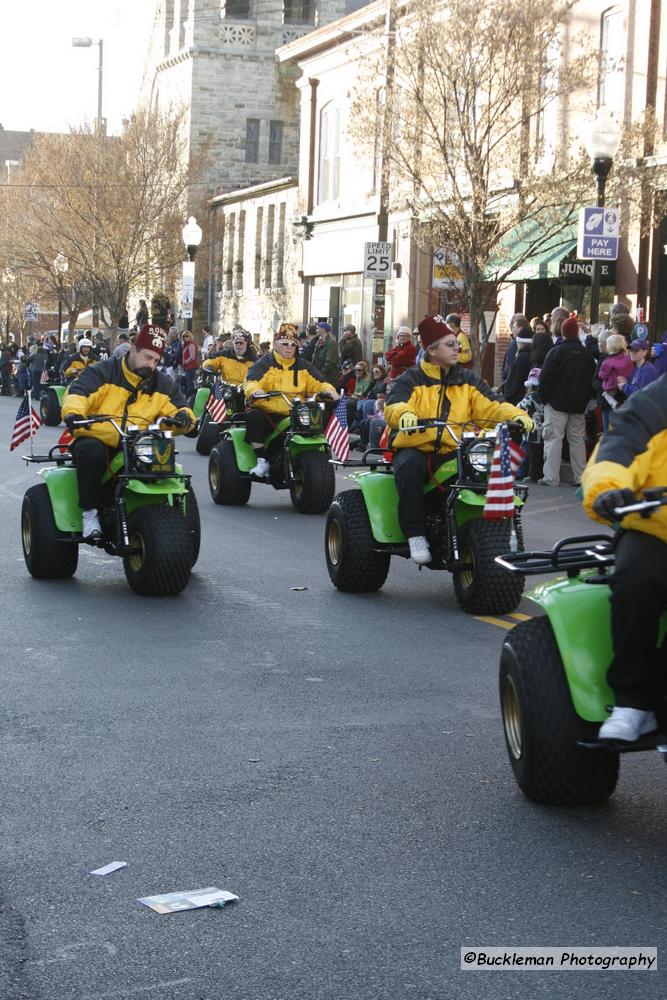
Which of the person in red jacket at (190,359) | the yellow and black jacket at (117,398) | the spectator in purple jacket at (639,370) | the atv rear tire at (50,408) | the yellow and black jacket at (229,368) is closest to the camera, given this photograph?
the yellow and black jacket at (117,398)

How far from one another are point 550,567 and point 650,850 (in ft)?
3.48

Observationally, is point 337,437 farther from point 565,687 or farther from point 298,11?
point 298,11

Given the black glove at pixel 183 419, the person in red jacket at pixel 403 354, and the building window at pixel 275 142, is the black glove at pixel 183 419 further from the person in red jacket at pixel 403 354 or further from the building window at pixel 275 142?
the building window at pixel 275 142

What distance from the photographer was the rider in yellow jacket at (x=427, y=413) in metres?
10.3

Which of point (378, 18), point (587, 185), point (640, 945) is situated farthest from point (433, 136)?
point (640, 945)

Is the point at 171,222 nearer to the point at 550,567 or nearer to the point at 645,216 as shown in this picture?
the point at 645,216

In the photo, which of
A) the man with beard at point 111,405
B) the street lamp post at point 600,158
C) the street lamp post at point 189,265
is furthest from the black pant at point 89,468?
the street lamp post at point 189,265

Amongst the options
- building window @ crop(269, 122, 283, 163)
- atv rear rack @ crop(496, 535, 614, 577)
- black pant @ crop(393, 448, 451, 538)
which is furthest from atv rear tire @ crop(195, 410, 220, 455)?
building window @ crop(269, 122, 283, 163)

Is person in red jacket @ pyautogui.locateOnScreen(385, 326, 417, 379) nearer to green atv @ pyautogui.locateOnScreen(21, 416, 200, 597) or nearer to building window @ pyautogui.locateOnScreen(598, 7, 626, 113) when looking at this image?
building window @ pyautogui.locateOnScreen(598, 7, 626, 113)

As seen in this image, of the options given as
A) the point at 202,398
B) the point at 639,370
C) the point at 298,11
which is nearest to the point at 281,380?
the point at 639,370

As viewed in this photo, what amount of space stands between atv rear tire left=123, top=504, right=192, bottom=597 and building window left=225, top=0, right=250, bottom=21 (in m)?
56.3

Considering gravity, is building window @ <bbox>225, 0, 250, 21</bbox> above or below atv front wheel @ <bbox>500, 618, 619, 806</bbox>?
above

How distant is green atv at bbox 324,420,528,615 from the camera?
1001 cm

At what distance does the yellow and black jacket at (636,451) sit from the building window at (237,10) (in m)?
61.2
